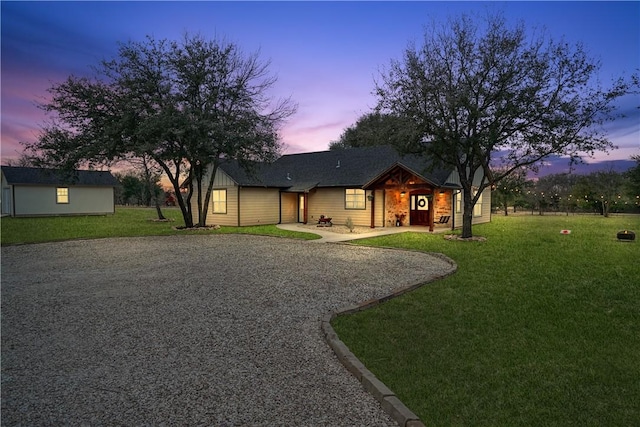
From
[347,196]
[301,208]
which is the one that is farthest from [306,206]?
[347,196]

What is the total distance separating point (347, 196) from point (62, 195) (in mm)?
24894

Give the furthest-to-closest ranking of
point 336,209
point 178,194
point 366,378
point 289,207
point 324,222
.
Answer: point 289,207
point 336,209
point 324,222
point 178,194
point 366,378

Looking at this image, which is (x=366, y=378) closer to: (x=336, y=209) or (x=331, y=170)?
(x=336, y=209)

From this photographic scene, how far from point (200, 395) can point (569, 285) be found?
763 cm

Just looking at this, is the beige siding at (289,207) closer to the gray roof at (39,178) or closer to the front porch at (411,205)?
the front porch at (411,205)

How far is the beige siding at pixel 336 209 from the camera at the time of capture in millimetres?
21422

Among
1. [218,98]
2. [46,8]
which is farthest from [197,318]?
[218,98]

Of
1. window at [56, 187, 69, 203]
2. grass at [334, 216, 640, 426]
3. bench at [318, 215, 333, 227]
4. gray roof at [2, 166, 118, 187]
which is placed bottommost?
grass at [334, 216, 640, 426]

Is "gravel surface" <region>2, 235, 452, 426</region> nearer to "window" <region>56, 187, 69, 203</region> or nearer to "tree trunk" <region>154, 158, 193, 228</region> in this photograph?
"tree trunk" <region>154, 158, 193, 228</region>

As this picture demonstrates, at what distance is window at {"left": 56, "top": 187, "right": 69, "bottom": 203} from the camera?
98.8 feet

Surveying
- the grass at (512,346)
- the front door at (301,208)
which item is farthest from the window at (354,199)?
the grass at (512,346)

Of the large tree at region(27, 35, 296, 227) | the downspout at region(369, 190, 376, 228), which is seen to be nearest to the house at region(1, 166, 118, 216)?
the large tree at region(27, 35, 296, 227)

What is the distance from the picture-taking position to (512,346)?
14.7 feet

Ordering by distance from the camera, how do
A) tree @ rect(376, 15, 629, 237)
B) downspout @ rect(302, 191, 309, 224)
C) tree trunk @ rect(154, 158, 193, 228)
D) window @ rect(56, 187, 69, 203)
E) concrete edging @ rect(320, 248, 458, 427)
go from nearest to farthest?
1. concrete edging @ rect(320, 248, 458, 427)
2. tree @ rect(376, 15, 629, 237)
3. tree trunk @ rect(154, 158, 193, 228)
4. downspout @ rect(302, 191, 309, 224)
5. window @ rect(56, 187, 69, 203)
